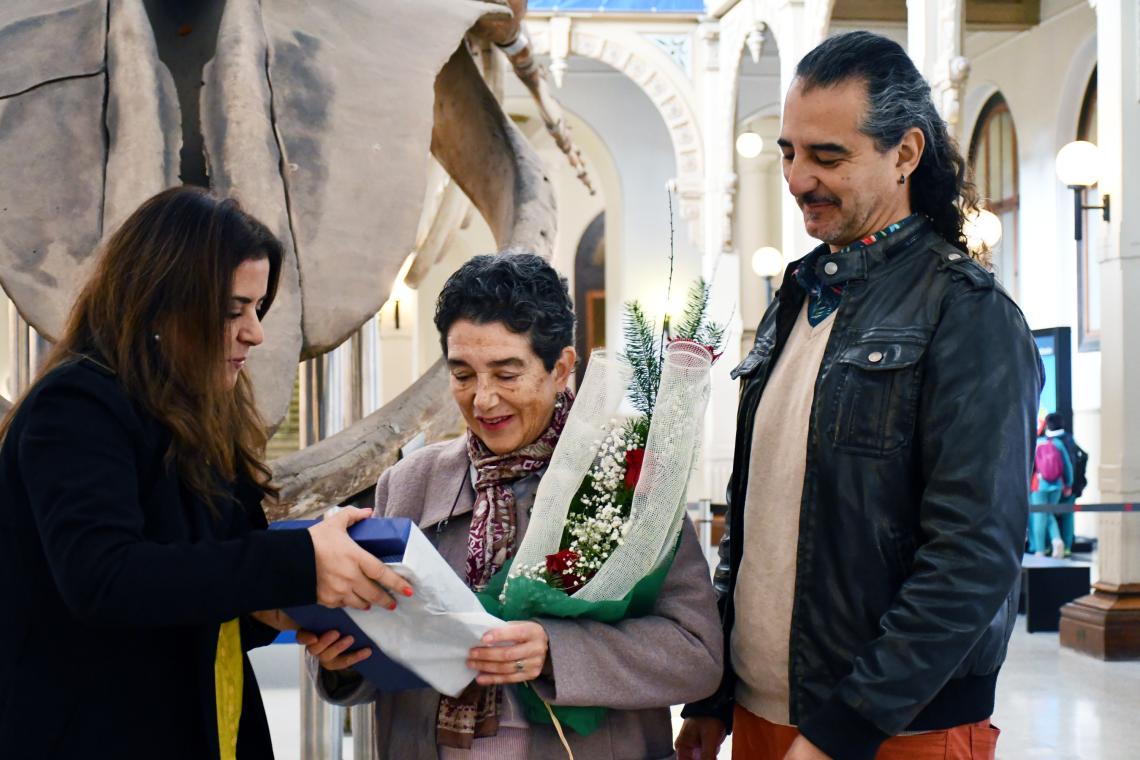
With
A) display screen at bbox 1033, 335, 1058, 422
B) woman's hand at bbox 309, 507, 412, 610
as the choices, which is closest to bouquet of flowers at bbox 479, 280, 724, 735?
woman's hand at bbox 309, 507, 412, 610

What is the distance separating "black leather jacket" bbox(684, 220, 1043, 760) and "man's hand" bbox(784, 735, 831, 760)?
0.01 meters

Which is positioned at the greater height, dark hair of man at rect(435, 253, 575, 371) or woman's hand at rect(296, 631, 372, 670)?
dark hair of man at rect(435, 253, 575, 371)

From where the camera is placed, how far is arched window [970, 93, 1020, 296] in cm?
1681

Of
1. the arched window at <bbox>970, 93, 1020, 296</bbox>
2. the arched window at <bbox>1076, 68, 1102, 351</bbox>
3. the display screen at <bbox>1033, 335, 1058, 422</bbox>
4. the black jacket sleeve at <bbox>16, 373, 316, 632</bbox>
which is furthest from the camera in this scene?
the arched window at <bbox>970, 93, 1020, 296</bbox>

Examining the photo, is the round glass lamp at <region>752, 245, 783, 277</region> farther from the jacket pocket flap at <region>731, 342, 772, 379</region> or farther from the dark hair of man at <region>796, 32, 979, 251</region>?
the dark hair of man at <region>796, 32, 979, 251</region>

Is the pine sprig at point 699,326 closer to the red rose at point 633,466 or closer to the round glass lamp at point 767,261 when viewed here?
the red rose at point 633,466

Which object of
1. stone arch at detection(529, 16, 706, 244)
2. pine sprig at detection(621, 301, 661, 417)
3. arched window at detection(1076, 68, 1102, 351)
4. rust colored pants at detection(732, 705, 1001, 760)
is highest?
stone arch at detection(529, 16, 706, 244)

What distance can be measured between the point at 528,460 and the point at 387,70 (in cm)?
99

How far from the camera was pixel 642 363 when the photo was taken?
2230mm

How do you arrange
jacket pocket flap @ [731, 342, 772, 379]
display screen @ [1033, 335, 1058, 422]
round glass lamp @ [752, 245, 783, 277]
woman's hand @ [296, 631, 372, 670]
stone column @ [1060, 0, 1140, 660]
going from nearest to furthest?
woman's hand @ [296, 631, 372, 670], jacket pocket flap @ [731, 342, 772, 379], stone column @ [1060, 0, 1140, 660], display screen @ [1033, 335, 1058, 422], round glass lamp @ [752, 245, 783, 277]

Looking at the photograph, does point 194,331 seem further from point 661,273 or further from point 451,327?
point 661,273

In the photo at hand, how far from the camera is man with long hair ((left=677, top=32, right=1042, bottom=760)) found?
1.93m

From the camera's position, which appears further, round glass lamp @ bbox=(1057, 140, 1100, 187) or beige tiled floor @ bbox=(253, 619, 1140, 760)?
round glass lamp @ bbox=(1057, 140, 1100, 187)

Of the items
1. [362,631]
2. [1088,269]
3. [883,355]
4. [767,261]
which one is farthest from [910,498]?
[1088,269]
